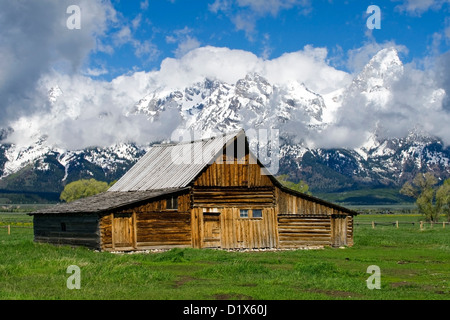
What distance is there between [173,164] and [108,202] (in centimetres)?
764

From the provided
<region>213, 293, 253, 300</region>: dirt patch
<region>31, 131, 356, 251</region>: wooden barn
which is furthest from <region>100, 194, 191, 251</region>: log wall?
<region>213, 293, 253, 300</region>: dirt patch

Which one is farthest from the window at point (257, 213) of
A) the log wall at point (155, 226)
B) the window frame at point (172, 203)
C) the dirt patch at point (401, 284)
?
the dirt patch at point (401, 284)

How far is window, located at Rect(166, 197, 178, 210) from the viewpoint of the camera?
45125 millimetres

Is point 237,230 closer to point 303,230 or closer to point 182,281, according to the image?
point 303,230

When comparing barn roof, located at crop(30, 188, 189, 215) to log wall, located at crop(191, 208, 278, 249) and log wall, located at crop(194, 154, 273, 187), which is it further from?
log wall, located at crop(191, 208, 278, 249)

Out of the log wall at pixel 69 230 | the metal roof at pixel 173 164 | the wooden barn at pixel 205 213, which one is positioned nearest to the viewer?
the log wall at pixel 69 230

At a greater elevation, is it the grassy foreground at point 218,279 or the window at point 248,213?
the window at point 248,213

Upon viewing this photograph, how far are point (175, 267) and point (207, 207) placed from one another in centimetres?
1454

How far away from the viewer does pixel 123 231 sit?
142ft

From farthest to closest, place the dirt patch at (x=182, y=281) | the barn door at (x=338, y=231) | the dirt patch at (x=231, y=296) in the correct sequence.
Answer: the barn door at (x=338, y=231) → the dirt patch at (x=182, y=281) → the dirt patch at (x=231, y=296)

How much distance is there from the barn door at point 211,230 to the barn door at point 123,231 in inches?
209

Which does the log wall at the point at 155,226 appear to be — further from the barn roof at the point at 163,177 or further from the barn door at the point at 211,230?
the barn door at the point at 211,230

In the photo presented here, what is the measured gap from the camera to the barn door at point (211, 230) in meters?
46.2

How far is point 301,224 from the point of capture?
4919cm
